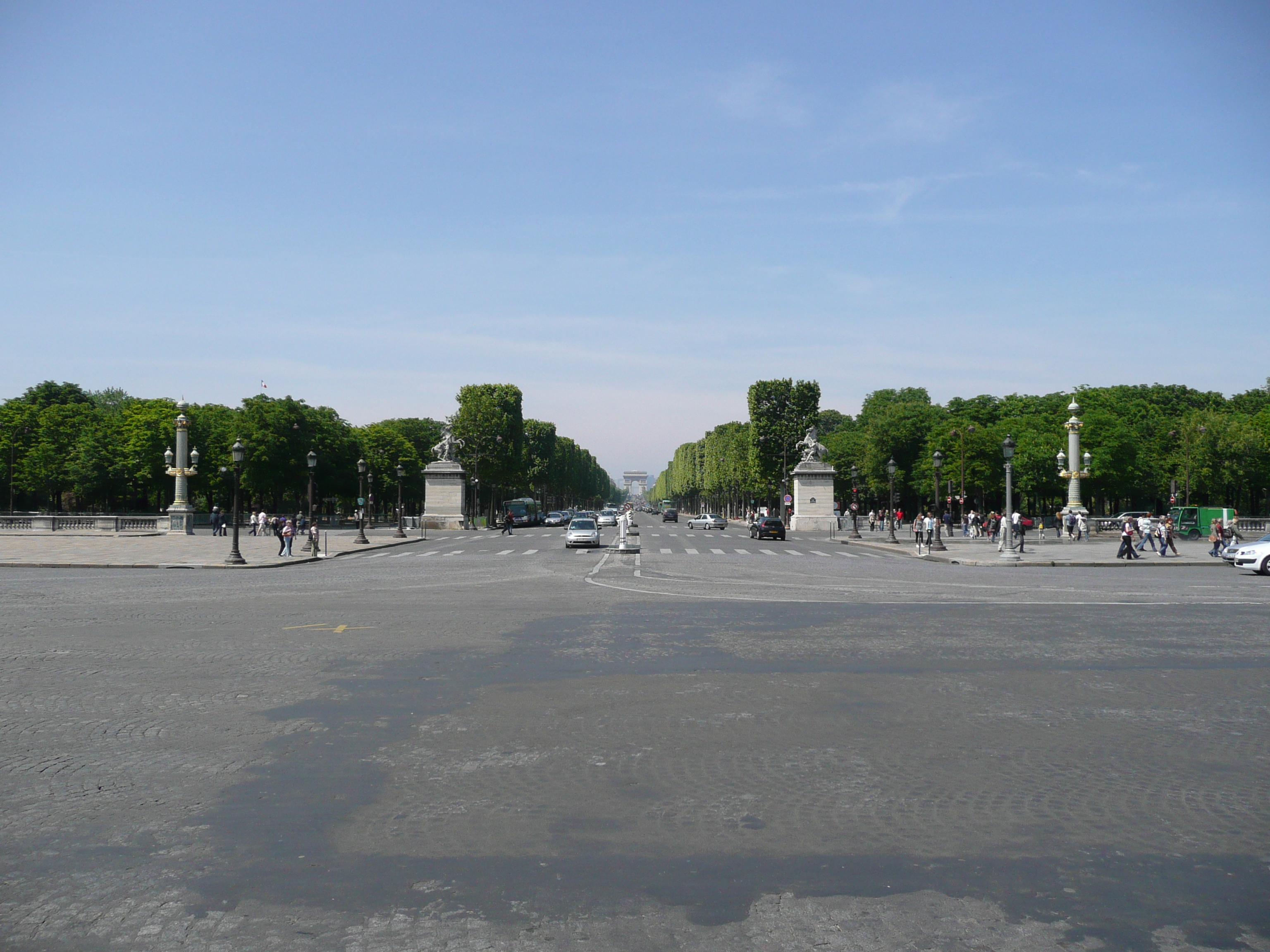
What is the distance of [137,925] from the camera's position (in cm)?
447

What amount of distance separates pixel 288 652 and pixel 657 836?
813 centimetres

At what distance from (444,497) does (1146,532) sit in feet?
174

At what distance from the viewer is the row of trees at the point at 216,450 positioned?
8138 centimetres

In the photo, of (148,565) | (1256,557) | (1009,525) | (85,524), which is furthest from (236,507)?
(85,524)

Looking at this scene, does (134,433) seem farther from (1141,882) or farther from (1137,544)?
(1141,882)

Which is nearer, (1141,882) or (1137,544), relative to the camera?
(1141,882)

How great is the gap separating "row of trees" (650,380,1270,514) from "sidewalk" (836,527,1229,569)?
11153 mm

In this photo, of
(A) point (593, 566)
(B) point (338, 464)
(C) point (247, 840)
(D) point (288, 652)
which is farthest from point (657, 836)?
(B) point (338, 464)

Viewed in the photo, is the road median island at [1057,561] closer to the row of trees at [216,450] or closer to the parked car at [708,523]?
the parked car at [708,523]

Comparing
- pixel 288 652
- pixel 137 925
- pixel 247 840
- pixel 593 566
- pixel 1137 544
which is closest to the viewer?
pixel 137 925

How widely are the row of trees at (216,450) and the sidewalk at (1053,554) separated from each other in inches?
1816

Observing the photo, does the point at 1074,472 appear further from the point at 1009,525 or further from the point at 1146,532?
the point at 1009,525

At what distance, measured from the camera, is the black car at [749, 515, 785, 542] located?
58.9 m

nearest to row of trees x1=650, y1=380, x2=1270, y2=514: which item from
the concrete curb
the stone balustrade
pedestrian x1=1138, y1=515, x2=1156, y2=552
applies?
pedestrian x1=1138, y1=515, x2=1156, y2=552
